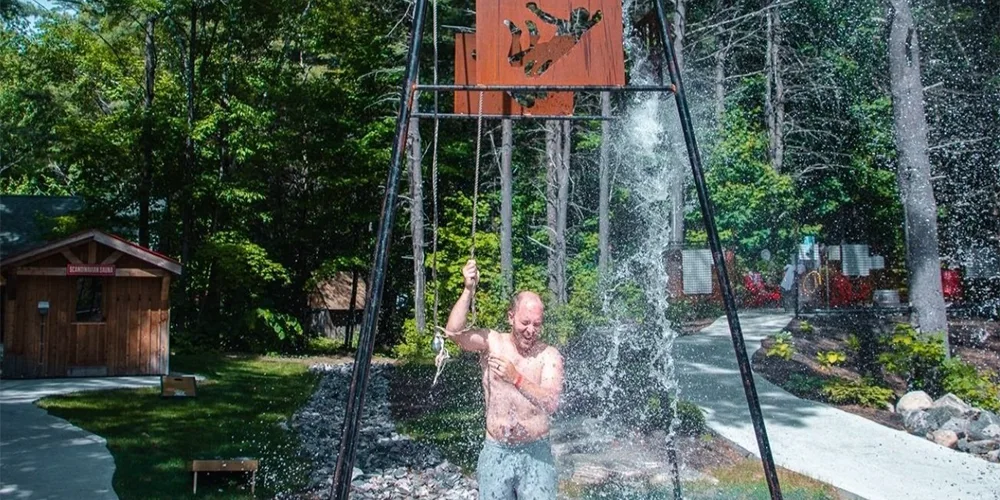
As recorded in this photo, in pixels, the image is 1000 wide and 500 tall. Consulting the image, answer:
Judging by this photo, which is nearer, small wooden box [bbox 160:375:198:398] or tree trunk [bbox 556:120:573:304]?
small wooden box [bbox 160:375:198:398]

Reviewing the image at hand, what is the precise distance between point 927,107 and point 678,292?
732 cm

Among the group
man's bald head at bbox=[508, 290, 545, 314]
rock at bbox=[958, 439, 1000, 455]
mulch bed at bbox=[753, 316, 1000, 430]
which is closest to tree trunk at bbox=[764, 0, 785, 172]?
mulch bed at bbox=[753, 316, 1000, 430]

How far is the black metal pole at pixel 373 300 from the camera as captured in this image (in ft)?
12.9

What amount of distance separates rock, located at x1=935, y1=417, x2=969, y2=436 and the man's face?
754 centimetres

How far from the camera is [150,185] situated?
21672 millimetres

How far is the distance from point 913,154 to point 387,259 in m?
11.0

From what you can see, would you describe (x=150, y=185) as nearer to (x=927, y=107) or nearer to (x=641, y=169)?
(x=641, y=169)

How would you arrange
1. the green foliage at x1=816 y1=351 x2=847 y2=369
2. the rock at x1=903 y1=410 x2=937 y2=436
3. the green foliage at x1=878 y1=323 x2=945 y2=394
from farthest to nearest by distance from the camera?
1. the green foliage at x1=816 y1=351 x2=847 y2=369
2. the green foliage at x1=878 y1=323 x2=945 y2=394
3. the rock at x1=903 y1=410 x2=937 y2=436

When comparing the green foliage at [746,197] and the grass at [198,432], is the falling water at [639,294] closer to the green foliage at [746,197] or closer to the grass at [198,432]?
the green foliage at [746,197]

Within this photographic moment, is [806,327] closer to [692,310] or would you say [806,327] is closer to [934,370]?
[934,370]

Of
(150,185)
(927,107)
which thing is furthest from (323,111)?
(927,107)

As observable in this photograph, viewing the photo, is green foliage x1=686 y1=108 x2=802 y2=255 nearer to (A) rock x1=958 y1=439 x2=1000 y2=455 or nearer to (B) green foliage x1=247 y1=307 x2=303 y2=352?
(B) green foliage x1=247 y1=307 x2=303 y2=352

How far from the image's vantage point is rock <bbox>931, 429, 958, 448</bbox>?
9.85 meters

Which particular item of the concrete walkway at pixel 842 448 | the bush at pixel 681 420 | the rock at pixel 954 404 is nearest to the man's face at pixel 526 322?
the concrete walkway at pixel 842 448
